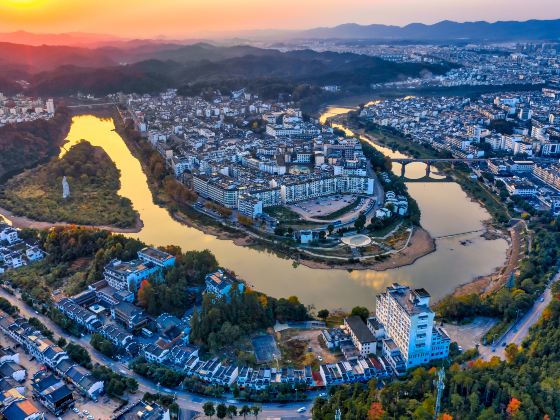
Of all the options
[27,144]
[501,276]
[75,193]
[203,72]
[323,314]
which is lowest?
[501,276]

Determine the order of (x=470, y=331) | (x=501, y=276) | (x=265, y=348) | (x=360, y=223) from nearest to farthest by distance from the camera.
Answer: (x=265, y=348), (x=470, y=331), (x=501, y=276), (x=360, y=223)

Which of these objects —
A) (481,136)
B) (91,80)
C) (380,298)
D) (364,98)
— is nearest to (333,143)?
(481,136)

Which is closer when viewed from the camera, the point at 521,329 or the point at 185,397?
the point at 185,397

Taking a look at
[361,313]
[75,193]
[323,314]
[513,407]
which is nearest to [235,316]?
[323,314]

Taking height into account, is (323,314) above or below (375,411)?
below

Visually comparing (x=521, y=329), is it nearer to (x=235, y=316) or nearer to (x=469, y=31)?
(x=235, y=316)

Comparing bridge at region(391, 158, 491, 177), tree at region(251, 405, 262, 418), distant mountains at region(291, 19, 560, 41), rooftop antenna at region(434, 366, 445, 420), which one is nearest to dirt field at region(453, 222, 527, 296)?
rooftop antenna at region(434, 366, 445, 420)

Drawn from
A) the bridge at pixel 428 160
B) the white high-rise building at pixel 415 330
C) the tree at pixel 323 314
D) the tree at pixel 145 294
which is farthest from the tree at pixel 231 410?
the bridge at pixel 428 160

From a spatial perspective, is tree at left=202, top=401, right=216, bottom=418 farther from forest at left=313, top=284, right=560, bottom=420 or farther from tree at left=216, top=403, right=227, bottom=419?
forest at left=313, top=284, right=560, bottom=420

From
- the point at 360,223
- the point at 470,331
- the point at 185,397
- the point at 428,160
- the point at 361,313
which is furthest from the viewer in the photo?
the point at 428,160
